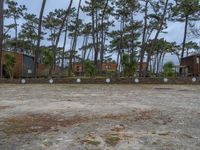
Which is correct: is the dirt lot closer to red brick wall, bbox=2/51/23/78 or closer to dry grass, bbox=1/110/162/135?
dry grass, bbox=1/110/162/135

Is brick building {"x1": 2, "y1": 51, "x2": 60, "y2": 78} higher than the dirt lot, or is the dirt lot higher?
brick building {"x1": 2, "y1": 51, "x2": 60, "y2": 78}

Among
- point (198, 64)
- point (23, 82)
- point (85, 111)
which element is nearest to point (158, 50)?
point (198, 64)

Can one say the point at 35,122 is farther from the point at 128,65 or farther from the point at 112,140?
the point at 128,65

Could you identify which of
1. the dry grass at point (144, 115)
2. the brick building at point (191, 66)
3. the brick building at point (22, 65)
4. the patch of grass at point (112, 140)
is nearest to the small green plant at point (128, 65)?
the brick building at point (191, 66)

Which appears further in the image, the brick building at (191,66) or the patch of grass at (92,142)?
the brick building at (191,66)

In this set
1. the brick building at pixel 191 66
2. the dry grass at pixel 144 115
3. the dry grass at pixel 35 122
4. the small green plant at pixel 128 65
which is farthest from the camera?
the brick building at pixel 191 66

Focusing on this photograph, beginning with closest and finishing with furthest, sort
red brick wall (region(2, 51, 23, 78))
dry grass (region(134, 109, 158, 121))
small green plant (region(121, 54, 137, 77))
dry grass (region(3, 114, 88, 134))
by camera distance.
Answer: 1. dry grass (region(3, 114, 88, 134))
2. dry grass (region(134, 109, 158, 121))
3. small green plant (region(121, 54, 137, 77))
4. red brick wall (region(2, 51, 23, 78))

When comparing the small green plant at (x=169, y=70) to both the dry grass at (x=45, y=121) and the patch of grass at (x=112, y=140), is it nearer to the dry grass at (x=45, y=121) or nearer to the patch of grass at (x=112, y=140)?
the dry grass at (x=45, y=121)

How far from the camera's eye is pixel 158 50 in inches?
1775

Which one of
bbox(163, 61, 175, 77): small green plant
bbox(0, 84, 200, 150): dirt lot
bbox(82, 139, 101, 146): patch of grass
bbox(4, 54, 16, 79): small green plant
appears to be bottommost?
bbox(82, 139, 101, 146): patch of grass

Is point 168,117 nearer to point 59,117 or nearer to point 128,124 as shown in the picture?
point 128,124

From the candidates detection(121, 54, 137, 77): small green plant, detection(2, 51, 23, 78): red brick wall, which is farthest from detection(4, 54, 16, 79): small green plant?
detection(121, 54, 137, 77): small green plant

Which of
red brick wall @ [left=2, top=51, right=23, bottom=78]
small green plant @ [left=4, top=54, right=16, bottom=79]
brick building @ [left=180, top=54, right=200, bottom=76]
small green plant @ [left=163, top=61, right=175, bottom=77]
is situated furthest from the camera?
brick building @ [left=180, top=54, right=200, bottom=76]

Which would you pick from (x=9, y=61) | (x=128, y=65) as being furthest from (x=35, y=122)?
(x=9, y=61)
